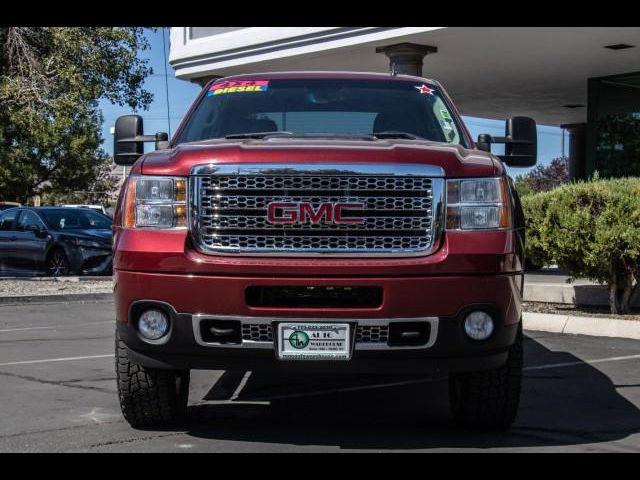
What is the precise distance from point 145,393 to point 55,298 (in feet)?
31.4

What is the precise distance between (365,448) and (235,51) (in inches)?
583

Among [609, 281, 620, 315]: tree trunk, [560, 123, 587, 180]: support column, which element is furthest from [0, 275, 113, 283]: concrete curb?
[560, 123, 587, 180]: support column

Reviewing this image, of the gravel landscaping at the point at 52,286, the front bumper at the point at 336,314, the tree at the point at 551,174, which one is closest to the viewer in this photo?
the front bumper at the point at 336,314

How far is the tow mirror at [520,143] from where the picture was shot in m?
6.54

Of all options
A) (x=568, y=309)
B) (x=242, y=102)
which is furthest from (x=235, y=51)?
(x=242, y=102)

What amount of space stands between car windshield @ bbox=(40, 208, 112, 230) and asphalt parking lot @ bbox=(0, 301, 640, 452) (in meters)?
10.7

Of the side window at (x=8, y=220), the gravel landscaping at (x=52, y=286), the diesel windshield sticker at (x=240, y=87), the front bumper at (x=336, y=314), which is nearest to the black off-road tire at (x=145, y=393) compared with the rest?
the front bumper at (x=336, y=314)

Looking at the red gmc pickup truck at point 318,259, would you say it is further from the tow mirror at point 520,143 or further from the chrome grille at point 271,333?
the tow mirror at point 520,143

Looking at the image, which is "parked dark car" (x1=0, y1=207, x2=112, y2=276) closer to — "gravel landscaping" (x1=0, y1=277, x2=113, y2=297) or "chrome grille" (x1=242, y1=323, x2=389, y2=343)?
"gravel landscaping" (x1=0, y1=277, x2=113, y2=297)

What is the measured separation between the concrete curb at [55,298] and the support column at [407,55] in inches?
240

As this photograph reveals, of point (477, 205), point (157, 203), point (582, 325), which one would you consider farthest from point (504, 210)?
point (582, 325)

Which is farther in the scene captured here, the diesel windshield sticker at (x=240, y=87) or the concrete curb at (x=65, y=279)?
the concrete curb at (x=65, y=279)

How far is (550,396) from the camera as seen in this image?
6.73m

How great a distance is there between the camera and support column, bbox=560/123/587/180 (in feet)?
94.5
